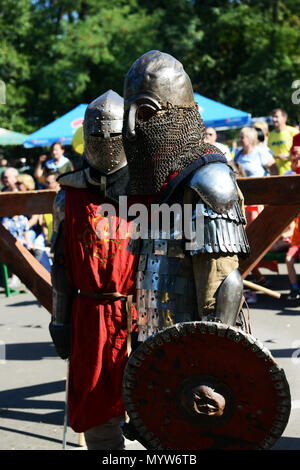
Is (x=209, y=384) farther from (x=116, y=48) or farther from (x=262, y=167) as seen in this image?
(x=116, y=48)

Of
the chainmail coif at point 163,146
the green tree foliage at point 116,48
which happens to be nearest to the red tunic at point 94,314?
the chainmail coif at point 163,146

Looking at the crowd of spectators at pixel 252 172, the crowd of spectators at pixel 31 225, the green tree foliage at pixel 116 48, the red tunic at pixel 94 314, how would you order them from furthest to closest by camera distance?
the green tree foliage at pixel 116 48 < the crowd of spectators at pixel 31 225 < the crowd of spectators at pixel 252 172 < the red tunic at pixel 94 314

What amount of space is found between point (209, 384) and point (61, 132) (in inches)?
424

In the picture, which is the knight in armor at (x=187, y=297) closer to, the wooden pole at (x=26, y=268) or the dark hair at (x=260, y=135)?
the wooden pole at (x=26, y=268)

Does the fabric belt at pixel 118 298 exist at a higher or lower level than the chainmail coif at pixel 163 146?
lower

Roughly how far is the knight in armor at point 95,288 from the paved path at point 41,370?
1227 millimetres

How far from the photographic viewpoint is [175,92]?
2.42m

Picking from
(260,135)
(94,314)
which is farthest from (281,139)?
(94,314)

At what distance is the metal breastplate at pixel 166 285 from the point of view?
2.36 m

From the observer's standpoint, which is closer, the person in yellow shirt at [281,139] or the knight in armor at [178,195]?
the knight in armor at [178,195]

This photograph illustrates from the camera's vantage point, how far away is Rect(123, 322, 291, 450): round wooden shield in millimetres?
2160

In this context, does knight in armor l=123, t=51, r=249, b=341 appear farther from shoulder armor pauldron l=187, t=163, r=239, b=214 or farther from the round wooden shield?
the round wooden shield

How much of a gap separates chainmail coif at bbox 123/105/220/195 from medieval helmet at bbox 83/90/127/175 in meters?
0.73

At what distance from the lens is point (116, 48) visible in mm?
19172
